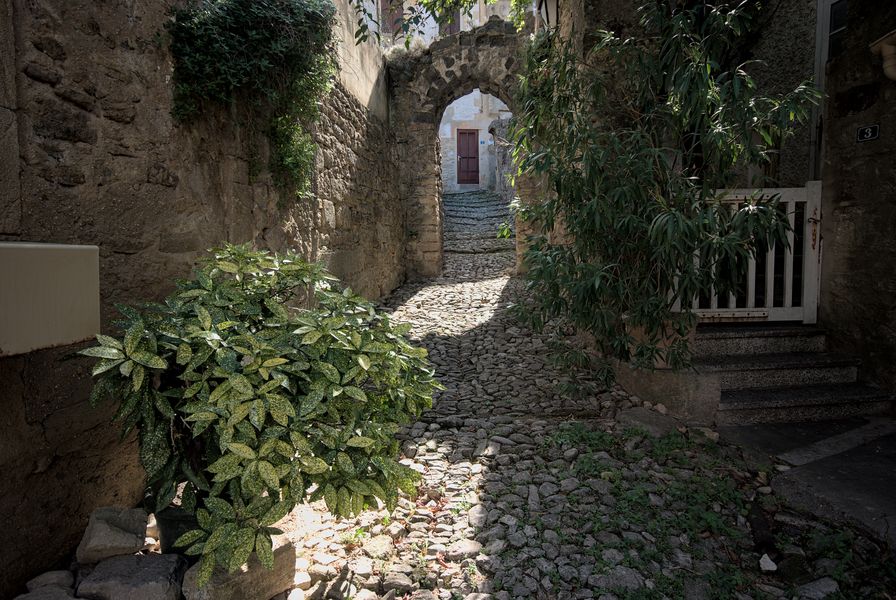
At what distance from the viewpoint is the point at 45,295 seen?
1.60 meters

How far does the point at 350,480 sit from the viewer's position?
1781mm

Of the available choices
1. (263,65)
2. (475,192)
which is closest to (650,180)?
(263,65)

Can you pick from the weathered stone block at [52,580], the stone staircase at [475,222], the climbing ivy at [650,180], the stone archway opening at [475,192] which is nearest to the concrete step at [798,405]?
the climbing ivy at [650,180]

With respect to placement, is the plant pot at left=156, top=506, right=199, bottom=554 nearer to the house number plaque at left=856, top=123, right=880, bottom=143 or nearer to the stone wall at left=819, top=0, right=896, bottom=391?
the stone wall at left=819, top=0, right=896, bottom=391

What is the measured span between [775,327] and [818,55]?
2992mm

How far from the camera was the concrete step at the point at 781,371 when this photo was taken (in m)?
4.05

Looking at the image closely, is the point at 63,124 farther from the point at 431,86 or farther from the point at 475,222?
the point at 475,222

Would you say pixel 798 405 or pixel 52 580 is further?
pixel 798 405

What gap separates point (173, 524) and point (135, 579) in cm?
24

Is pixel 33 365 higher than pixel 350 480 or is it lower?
higher

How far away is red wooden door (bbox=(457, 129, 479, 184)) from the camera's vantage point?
23.1m

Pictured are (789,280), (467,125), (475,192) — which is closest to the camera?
(789,280)

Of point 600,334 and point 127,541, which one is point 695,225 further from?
point 127,541

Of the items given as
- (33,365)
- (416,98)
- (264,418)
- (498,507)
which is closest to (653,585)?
(498,507)
